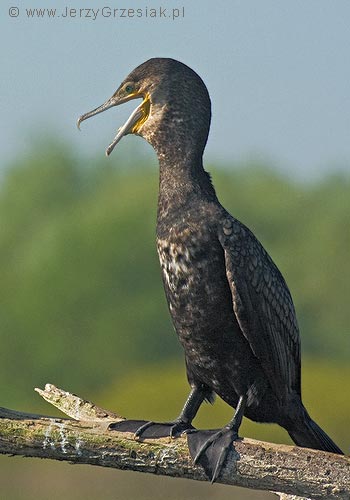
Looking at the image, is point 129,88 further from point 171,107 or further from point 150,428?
point 150,428

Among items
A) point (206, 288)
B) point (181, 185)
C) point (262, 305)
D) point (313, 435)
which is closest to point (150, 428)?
point (206, 288)

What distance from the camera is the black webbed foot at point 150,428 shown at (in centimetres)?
565

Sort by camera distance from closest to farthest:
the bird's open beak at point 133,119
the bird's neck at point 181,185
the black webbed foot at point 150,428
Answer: the black webbed foot at point 150,428
the bird's neck at point 181,185
the bird's open beak at point 133,119

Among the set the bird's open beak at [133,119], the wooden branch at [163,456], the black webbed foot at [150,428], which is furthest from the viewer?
the bird's open beak at [133,119]

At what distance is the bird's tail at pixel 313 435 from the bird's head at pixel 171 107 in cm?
166

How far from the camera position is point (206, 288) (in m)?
5.72

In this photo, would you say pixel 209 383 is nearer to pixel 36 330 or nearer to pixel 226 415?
pixel 226 415

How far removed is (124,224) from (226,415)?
555 cm

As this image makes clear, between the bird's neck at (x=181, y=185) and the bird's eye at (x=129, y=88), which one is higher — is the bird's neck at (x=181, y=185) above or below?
below

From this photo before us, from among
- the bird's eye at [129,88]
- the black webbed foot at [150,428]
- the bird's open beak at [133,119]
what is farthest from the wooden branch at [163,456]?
the bird's eye at [129,88]

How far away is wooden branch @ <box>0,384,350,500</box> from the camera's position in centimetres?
549

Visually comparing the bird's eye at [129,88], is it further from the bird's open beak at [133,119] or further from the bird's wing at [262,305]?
the bird's wing at [262,305]

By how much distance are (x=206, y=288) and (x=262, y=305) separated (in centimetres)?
35

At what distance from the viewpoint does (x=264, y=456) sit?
18.0 feet
